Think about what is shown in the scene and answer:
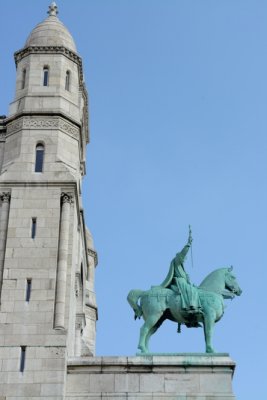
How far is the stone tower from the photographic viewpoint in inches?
1254

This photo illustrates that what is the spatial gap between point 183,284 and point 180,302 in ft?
2.74

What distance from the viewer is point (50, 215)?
35094mm

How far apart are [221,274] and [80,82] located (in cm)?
1220

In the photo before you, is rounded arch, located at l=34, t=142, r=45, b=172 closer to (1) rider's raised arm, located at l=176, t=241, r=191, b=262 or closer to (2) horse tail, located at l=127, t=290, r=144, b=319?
(2) horse tail, located at l=127, t=290, r=144, b=319

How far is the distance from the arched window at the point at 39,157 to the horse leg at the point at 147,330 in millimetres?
8078

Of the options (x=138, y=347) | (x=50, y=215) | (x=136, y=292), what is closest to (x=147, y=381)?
(x=138, y=347)

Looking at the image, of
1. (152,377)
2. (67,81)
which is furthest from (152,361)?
(67,81)

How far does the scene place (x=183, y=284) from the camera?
3397 cm

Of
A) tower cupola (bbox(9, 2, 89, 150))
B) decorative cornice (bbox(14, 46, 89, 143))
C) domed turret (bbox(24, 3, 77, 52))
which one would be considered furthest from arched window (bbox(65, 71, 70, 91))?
domed turret (bbox(24, 3, 77, 52))

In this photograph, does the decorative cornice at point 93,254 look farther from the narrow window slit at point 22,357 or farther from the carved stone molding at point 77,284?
the narrow window slit at point 22,357

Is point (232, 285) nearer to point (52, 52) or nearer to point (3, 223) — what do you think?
point (3, 223)

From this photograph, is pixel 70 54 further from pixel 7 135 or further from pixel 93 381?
pixel 93 381

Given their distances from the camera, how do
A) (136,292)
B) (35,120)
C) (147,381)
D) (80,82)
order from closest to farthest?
(147,381), (136,292), (35,120), (80,82)

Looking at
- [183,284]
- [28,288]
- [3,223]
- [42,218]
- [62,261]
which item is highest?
[42,218]
